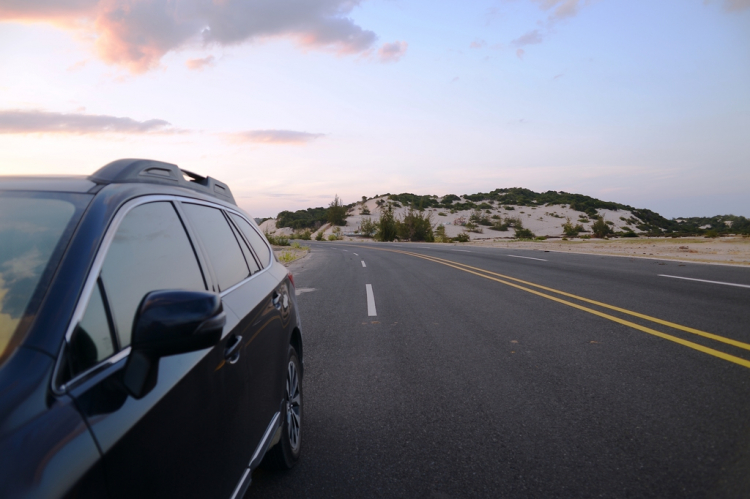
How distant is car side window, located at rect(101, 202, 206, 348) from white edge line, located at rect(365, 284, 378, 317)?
5.97 meters

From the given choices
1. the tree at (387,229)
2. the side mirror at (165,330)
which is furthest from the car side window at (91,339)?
the tree at (387,229)

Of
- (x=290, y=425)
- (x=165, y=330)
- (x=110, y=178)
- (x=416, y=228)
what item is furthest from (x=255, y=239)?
(x=416, y=228)

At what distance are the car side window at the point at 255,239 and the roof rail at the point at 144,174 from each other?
0.53 metres

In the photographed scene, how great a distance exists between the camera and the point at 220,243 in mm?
2832

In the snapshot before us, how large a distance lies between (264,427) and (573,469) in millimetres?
1893

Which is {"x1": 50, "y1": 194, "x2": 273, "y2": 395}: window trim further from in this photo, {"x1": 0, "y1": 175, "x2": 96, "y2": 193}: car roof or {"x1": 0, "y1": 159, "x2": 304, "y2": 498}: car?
{"x1": 0, "y1": 175, "x2": 96, "y2": 193}: car roof

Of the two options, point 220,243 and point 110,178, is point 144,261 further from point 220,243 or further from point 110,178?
point 220,243

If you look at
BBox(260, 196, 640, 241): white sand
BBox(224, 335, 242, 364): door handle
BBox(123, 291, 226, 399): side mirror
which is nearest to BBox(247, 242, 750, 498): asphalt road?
BBox(224, 335, 242, 364): door handle

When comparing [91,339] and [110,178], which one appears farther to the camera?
[110,178]

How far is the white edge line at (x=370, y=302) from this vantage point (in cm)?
823

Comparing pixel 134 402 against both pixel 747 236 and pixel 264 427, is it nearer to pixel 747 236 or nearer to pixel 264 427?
pixel 264 427

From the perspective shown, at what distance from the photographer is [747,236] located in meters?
25.2

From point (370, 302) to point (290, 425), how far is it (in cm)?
612

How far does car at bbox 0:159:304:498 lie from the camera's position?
1218mm
